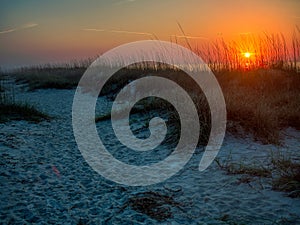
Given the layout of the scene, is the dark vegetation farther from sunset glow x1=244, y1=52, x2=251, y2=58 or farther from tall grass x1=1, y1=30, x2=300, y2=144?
sunset glow x1=244, y1=52, x2=251, y2=58

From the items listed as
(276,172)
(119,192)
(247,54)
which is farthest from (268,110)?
(247,54)

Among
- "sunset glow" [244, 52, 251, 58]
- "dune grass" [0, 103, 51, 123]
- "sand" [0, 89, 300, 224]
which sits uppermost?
"sunset glow" [244, 52, 251, 58]

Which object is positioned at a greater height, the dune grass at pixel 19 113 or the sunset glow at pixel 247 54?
the sunset glow at pixel 247 54

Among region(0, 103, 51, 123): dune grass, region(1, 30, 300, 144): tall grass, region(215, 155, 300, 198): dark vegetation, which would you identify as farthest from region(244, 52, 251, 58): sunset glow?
region(215, 155, 300, 198): dark vegetation

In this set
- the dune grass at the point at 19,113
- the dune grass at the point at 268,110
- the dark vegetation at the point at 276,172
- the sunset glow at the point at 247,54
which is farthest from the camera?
the sunset glow at the point at 247,54

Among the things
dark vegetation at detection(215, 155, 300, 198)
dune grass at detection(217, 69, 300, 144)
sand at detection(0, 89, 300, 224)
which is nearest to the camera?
sand at detection(0, 89, 300, 224)

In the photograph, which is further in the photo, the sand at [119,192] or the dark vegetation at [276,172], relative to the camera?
the dark vegetation at [276,172]

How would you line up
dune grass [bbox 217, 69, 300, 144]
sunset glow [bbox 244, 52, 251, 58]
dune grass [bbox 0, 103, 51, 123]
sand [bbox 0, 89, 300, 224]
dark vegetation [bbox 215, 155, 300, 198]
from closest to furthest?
sand [bbox 0, 89, 300, 224] → dark vegetation [bbox 215, 155, 300, 198] → dune grass [bbox 217, 69, 300, 144] → dune grass [bbox 0, 103, 51, 123] → sunset glow [bbox 244, 52, 251, 58]

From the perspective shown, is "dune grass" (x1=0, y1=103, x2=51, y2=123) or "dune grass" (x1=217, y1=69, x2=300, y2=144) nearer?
"dune grass" (x1=217, y1=69, x2=300, y2=144)

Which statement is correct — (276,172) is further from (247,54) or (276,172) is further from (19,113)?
(247,54)

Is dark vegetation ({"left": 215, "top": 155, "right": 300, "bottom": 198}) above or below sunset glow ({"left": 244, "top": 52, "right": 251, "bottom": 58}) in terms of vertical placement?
below

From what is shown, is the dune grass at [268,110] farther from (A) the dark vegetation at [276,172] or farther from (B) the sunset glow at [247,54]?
(B) the sunset glow at [247,54]

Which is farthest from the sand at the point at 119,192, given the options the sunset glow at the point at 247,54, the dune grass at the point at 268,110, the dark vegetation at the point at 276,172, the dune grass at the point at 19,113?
the sunset glow at the point at 247,54

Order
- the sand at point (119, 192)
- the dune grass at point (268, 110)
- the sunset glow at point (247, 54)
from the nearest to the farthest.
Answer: the sand at point (119, 192), the dune grass at point (268, 110), the sunset glow at point (247, 54)
